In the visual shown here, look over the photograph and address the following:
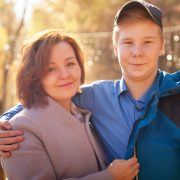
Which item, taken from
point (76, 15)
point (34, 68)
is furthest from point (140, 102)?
point (76, 15)

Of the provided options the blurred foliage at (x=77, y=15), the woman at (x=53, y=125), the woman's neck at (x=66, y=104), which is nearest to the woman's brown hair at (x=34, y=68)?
the woman at (x=53, y=125)

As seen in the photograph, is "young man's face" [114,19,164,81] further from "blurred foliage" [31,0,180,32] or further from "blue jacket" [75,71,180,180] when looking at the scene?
"blurred foliage" [31,0,180,32]

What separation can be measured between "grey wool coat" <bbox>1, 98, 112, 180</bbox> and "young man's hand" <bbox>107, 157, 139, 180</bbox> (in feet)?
0.12

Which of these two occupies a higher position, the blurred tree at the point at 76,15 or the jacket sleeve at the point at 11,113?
the blurred tree at the point at 76,15

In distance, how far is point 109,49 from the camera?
755 centimetres

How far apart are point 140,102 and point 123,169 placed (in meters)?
0.41

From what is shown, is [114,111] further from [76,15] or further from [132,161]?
[76,15]

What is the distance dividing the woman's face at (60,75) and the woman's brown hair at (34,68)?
0.03 meters

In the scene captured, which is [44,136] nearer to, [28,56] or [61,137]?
[61,137]

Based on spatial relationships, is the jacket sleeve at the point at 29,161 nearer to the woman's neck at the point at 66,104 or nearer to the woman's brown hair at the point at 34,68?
the woman's brown hair at the point at 34,68

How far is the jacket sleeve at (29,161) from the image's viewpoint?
1741mm

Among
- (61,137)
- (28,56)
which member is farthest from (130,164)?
(28,56)

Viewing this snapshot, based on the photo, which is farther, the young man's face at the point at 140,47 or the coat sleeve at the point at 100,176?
the young man's face at the point at 140,47

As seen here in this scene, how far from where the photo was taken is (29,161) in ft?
5.71
